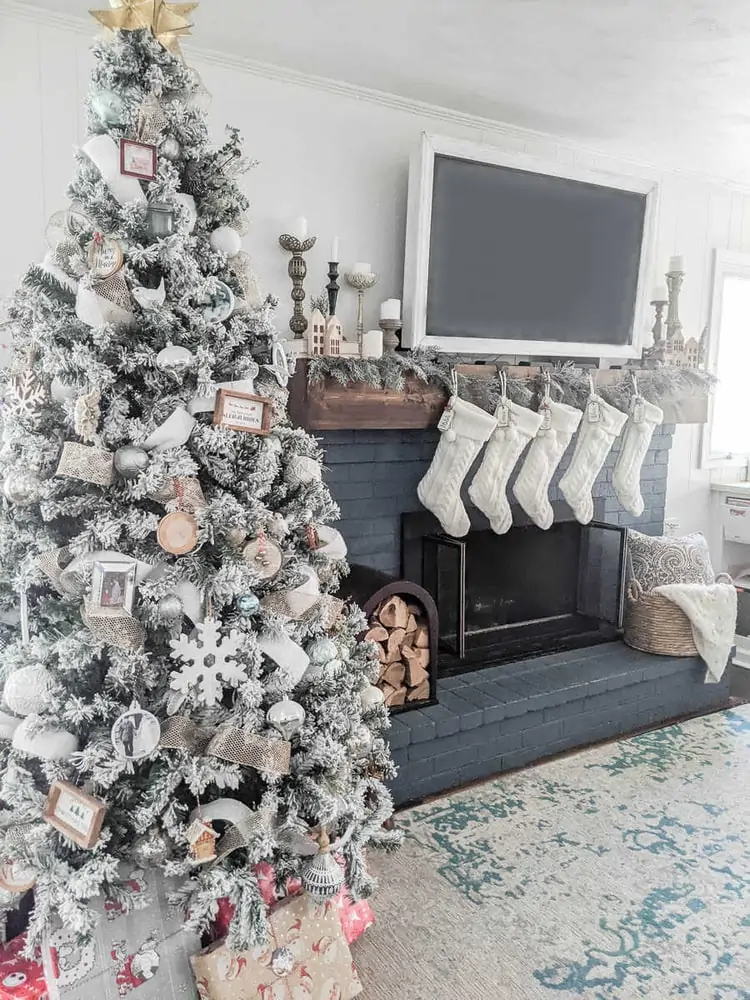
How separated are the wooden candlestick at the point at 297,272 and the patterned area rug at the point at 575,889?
5.09ft

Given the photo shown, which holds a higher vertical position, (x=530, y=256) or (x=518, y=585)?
(x=530, y=256)

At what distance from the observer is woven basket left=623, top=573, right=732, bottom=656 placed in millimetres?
3059

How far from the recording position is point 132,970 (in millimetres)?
1368

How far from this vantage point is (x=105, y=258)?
1363 mm

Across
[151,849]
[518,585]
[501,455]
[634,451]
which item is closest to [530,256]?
[501,455]

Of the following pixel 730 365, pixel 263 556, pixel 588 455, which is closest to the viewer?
pixel 263 556

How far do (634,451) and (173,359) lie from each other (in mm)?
2185

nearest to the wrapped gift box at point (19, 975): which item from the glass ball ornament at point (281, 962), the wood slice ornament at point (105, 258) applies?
the glass ball ornament at point (281, 962)

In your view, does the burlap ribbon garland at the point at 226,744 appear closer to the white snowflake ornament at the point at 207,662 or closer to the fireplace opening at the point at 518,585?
the white snowflake ornament at the point at 207,662

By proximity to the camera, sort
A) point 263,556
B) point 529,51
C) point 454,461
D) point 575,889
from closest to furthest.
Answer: point 263,556 < point 575,889 < point 529,51 < point 454,461

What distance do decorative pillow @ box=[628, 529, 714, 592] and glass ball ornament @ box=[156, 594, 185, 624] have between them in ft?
7.52

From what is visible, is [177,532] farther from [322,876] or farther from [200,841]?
[322,876]

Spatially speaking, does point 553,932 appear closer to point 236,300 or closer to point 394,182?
point 236,300

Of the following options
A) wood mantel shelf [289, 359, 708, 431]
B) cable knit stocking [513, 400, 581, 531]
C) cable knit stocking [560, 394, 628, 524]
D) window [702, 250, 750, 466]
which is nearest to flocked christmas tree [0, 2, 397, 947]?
wood mantel shelf [289, 359, 708, 431]
